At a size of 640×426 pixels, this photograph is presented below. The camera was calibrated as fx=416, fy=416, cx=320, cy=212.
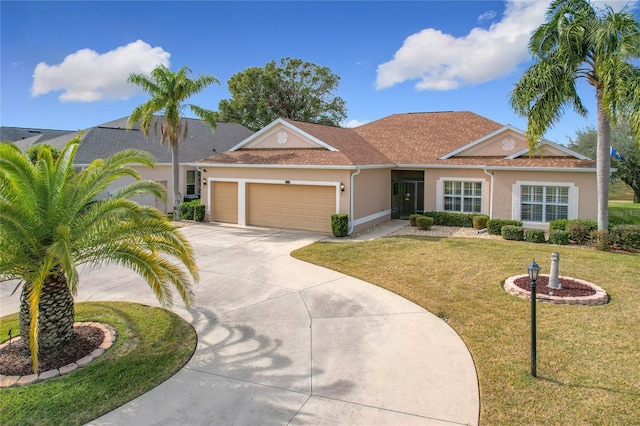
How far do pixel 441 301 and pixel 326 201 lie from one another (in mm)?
9517

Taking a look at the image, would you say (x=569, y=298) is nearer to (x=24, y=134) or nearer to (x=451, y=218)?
(x=451, y=218)

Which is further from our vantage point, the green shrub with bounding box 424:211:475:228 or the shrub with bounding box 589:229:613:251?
the green shrub with bounding box 424:211:475:228

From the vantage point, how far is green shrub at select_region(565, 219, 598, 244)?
15727 millimetres

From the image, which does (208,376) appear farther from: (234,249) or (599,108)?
(599,108)

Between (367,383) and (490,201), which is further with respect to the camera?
(490,201)

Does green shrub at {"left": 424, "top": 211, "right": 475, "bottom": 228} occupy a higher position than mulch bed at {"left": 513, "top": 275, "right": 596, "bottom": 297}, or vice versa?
green shrub at {"left": 424, "top": 211, "right": 475, "bottom": 228}

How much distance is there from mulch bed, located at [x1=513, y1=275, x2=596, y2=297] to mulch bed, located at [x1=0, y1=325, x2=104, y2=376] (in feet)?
30.9

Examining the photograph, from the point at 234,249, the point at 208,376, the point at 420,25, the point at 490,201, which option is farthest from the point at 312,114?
the point at 208,376

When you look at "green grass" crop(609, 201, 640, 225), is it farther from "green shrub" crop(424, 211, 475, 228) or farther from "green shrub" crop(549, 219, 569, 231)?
"green shrub" crop(424, 211, 475, 228)

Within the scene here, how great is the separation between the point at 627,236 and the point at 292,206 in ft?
42.8

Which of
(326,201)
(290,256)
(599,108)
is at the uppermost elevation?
(599,108)

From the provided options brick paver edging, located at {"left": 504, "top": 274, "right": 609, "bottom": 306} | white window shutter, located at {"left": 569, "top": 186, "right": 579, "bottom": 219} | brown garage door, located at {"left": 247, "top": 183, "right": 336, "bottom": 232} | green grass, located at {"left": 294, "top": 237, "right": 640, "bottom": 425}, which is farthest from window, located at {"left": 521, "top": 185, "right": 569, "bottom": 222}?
brick paver edging, located at {"left": 504, "top": 274, "right": 609, "bottom": 306}

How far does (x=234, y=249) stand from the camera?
15.1m

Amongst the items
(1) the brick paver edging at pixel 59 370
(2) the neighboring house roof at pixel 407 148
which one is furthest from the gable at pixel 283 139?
(1) the brick paver edging at pixel 59 370
